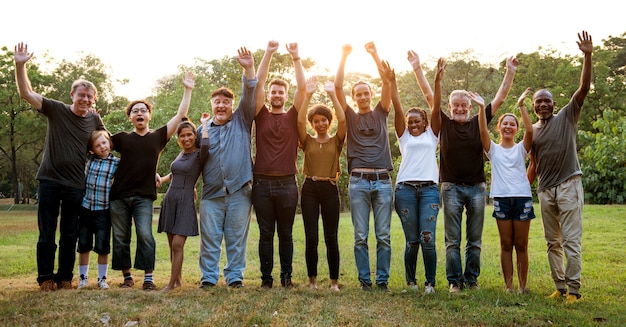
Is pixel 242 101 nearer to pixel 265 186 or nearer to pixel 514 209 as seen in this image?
pixel 265 186

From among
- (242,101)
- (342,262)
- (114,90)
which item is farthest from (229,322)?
(114,90)

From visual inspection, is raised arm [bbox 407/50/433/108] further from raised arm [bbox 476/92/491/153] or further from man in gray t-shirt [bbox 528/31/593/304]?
man in gray t-shirt [bbox 528/31/593/304]

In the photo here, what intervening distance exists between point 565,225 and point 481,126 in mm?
1459

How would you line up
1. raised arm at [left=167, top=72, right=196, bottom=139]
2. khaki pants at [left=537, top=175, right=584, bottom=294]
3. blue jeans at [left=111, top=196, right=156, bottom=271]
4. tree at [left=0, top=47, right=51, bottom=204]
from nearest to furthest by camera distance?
1. khaki pants at [left=537, top=175, right=584, bottom=294]
2. blue jeans at [left=111, top=196, right=156, bottom=271]
3. raised arm at [left=167, top=72, right=196, bottom=139]
4. tree at [left=0, top=47, right=51, bottom=204]

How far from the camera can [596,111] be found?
3362cm

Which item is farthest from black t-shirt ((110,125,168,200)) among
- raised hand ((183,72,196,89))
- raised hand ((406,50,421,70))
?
raised hand ((406,50,421,70))

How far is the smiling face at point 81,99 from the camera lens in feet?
21.3

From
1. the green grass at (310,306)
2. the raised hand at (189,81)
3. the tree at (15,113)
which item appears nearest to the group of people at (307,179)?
the green grass at (310,306)

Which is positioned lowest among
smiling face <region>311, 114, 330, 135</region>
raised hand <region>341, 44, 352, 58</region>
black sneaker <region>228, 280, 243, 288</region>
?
black sneaker <region>228, 280, 243, 288</region>

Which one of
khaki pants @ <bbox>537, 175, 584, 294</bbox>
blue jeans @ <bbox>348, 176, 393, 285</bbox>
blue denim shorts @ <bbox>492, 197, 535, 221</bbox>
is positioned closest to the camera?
khaki pants @ <bbox>537, 175, 584, 294</bbox>

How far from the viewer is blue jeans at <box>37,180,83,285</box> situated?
6293 millimetres

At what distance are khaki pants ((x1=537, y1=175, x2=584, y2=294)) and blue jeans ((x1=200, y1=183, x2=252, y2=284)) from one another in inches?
140

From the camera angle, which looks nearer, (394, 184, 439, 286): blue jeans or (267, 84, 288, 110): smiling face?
(394, 184, 439, 286): blue jeans

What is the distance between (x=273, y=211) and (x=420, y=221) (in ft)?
5.67
